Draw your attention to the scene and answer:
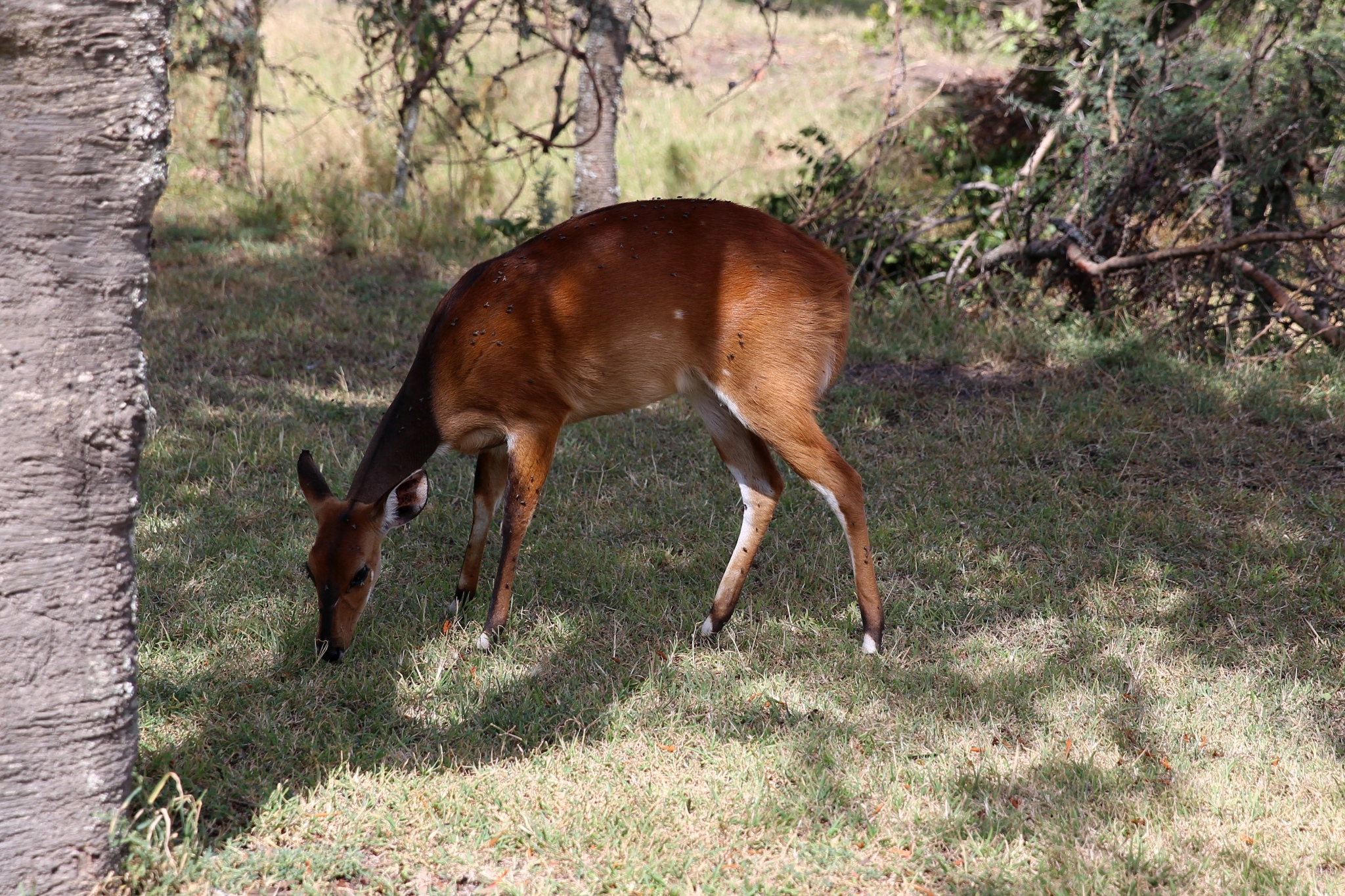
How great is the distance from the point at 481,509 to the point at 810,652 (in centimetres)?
144

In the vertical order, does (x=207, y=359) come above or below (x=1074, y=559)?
below

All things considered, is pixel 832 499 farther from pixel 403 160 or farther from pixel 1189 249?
pixel 403 160

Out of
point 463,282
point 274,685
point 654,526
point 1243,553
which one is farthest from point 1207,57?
point 274,685

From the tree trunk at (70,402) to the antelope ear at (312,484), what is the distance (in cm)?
146

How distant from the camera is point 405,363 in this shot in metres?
7.45

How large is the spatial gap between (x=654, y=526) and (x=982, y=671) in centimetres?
173

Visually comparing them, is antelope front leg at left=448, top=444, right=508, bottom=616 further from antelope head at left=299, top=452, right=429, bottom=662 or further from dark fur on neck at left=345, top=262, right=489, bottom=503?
antelope head at left=299, top=452, right=429, bottom=662

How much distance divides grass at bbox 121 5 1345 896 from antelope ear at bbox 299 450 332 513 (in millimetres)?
510

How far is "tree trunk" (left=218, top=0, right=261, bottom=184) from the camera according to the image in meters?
10.9

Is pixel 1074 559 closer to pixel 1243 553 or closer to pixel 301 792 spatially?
pixel 1243 553

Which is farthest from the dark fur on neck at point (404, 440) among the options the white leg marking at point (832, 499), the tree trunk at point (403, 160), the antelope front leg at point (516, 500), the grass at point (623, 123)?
the tree trunk at point (403, 160)

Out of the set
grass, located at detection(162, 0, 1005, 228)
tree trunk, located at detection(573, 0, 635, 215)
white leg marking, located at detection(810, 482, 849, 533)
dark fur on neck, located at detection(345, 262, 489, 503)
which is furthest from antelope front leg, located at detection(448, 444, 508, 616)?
grass, located at detection(162, 0, 1005, 228)

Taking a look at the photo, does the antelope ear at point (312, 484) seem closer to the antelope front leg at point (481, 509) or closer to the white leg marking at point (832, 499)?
the antelope front leg at point (481, 509)

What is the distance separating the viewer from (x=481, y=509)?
4.82 m
